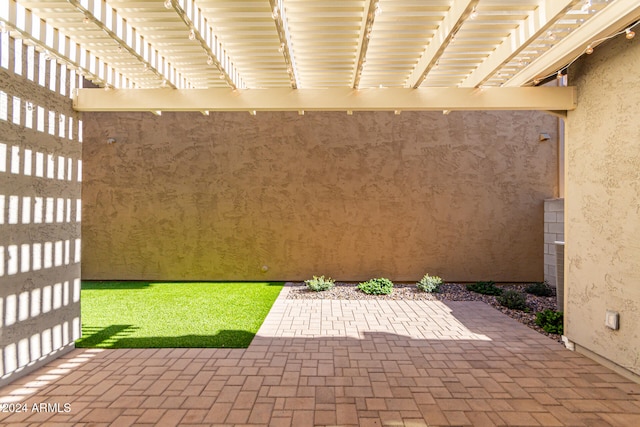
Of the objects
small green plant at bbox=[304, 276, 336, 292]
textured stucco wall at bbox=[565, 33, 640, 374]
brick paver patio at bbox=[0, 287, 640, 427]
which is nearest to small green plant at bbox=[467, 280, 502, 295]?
brick paver patio at bbox=[0, 287, 640, 427]

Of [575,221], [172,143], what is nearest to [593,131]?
[575,221]

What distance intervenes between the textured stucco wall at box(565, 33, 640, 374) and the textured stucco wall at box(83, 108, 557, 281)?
153 inches

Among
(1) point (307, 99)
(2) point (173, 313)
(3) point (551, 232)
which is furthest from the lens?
(3) point (551, 232)

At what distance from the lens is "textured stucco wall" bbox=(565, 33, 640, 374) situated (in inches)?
133

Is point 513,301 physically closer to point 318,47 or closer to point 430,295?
point 430,295

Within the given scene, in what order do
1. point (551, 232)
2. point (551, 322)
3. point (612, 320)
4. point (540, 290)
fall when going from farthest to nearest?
point (551, 232) < point (540, 290) < point (551, 322) < point (612, 320)

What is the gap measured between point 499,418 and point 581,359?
6.39 ft

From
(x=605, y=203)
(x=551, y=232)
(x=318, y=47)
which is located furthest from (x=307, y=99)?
(x=551, y=232)

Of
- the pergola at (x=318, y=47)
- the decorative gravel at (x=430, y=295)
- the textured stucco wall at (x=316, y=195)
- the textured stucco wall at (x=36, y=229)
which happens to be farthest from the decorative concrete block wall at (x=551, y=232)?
the textured stucco wall at (x=36, y=229)

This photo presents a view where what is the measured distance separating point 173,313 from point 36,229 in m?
2.65

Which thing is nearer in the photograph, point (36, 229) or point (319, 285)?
point (36, 229)

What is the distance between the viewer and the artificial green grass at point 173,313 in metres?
4.54

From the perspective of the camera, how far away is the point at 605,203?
3.70 meters

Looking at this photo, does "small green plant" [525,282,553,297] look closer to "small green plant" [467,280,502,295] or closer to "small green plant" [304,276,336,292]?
"small green plant" [467,280,502,295]
